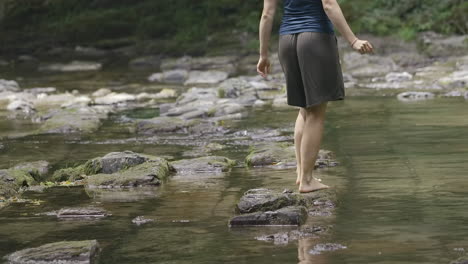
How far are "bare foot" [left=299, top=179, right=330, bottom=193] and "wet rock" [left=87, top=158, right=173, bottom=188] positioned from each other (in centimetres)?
142

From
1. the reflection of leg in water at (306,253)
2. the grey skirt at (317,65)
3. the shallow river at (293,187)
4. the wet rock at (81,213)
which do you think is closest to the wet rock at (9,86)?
the shallow river at (293,187)

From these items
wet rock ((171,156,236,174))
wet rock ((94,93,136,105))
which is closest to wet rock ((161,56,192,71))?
wet rock ((94,93,136,105))

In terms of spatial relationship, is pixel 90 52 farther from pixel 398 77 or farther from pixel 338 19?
pixel 338 19

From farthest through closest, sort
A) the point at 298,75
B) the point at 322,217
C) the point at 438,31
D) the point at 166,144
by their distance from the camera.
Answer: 1. the point at 438,31
2. the point at 166,144
3. the point at 298,75
4. the point at 322,217

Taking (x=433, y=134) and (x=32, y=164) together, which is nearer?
(x=32, y=164)

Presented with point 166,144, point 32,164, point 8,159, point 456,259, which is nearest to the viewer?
point 456,259

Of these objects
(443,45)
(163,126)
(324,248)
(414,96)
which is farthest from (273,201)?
(443,45)

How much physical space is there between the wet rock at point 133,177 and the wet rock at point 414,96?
7579 mm

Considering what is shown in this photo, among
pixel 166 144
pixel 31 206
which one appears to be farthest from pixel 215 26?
pixel 31 206

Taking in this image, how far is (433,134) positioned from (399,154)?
1.59 meters

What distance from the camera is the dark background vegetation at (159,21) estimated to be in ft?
85.5

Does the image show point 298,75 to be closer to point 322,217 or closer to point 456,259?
point 322,217

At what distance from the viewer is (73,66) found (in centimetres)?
2617

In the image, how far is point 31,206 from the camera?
663cm
